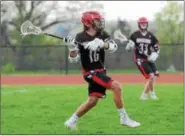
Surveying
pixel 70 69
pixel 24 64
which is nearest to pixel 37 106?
pixel 70 69

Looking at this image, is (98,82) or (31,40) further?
(31,40)

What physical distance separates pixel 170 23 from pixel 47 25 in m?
14.1

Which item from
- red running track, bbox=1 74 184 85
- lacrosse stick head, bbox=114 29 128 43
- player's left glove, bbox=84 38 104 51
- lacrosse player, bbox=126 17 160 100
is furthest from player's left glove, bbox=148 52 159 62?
red running track, bbox=1 74 184 85

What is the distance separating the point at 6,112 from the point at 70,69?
877 inches

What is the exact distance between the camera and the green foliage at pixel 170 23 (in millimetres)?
42344

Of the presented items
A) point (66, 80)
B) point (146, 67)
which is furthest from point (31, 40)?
point (146, 67)

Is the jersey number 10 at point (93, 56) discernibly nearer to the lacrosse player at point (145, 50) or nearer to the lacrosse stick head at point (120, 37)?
the lacrosse stick head at point (120, 37)

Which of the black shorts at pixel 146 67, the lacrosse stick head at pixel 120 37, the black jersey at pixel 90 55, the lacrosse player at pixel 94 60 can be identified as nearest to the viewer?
the lacrosse player at pixel 94 60

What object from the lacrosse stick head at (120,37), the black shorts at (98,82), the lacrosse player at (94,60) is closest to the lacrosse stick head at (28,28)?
the lacrosse player at (94,60)

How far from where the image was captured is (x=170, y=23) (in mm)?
43625

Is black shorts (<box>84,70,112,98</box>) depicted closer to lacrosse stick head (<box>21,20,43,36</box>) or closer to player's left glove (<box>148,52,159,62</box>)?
lacrosse stick head (<box>21,20,43,36</box>)

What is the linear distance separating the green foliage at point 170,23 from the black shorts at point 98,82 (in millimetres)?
33849

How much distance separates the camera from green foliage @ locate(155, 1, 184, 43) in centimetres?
4234

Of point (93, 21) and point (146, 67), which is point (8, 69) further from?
point (93, 21)
